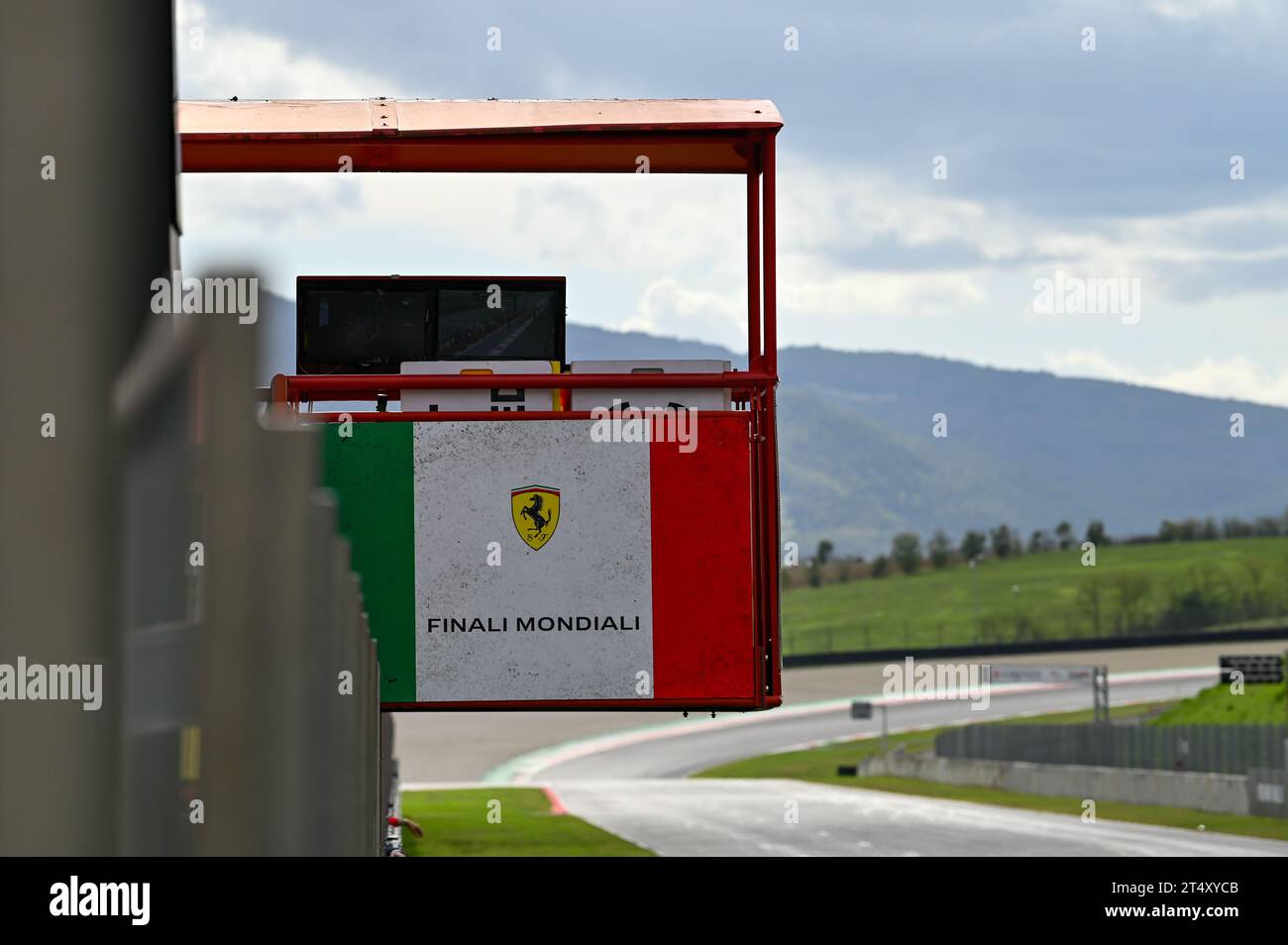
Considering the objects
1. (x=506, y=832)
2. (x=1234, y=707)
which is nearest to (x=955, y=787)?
(x=1234, y=707)

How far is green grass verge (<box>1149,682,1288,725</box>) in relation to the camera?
74.1 metres

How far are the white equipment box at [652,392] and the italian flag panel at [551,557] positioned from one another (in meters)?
0.14

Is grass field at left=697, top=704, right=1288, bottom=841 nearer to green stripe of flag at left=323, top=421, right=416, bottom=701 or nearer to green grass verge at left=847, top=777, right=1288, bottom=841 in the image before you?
green grass verge at left=847, top=777, right=1288, bottom=841

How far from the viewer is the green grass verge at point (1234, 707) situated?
74.1m

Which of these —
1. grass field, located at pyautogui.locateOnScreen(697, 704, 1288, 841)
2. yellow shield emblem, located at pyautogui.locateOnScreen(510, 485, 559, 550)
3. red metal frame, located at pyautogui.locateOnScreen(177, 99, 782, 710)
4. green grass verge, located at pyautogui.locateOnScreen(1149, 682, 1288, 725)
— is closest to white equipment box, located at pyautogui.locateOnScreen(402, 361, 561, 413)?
red metal frame, located at pyautogui.locateOnScreen(177, 99, 782, 710)

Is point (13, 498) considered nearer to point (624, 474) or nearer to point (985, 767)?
point (624, 474)

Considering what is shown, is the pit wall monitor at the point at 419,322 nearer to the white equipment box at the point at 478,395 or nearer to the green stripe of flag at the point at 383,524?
the white equipment box at the point at 478,395

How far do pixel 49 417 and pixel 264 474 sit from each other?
0.45 metres

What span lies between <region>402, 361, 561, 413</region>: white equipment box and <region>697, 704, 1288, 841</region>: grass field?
43.3 m

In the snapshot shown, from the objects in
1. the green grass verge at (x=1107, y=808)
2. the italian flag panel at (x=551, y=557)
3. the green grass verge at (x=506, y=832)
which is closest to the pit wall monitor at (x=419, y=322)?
the italian flag panel at (x=551, y=557)

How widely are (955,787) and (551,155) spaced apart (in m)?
83.4

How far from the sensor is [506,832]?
62.2 m
